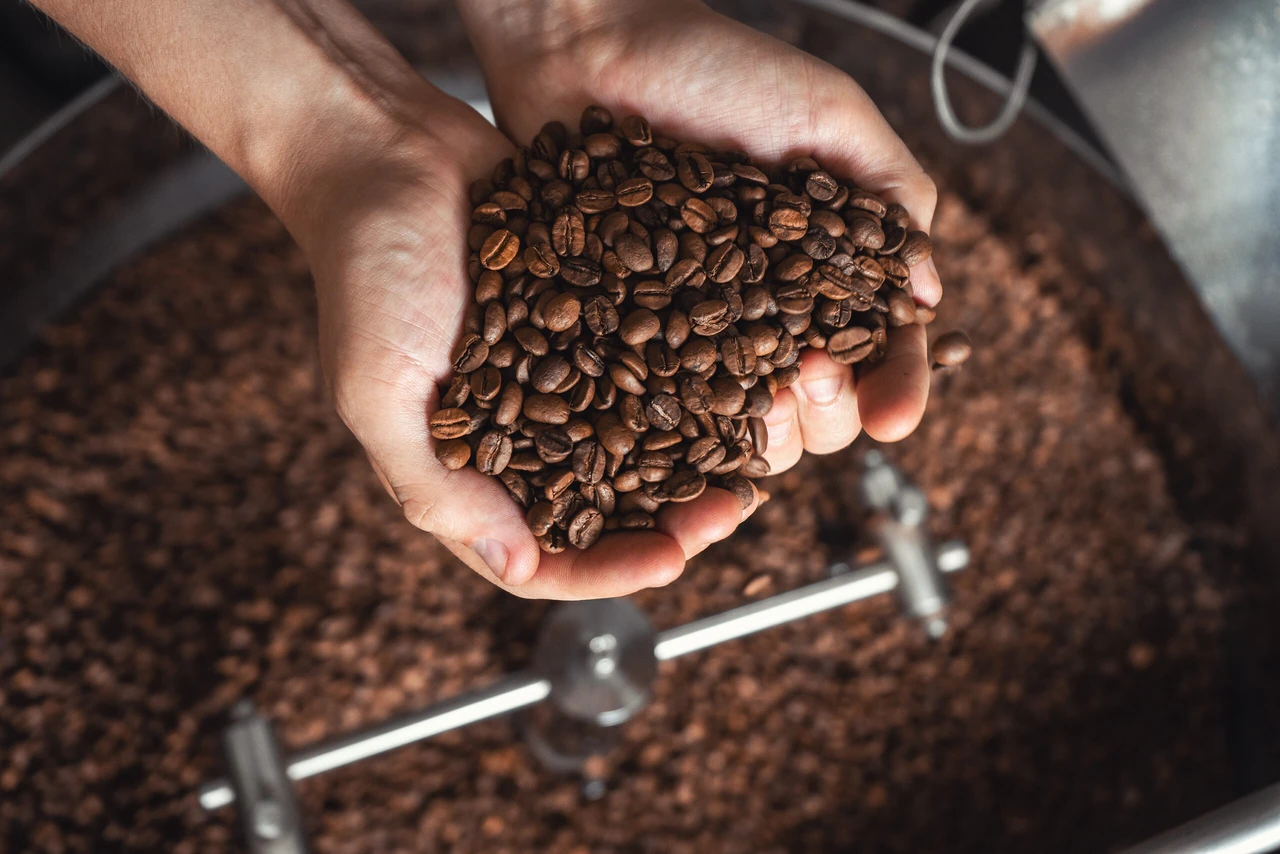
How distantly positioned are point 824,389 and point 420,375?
44cm

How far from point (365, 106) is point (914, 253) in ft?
2.29

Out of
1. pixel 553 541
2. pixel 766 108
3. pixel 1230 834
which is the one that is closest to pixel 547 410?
pixel 553 541

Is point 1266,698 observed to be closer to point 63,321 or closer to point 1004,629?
point 1004,629

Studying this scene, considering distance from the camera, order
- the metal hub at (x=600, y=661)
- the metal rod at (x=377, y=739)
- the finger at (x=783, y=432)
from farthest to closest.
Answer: the metal hub at (x=600, y=661), the metal rod at (x=377, y=739), the finger at (x=783, y=432)

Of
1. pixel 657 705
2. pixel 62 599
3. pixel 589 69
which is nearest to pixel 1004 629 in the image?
pixel 657 705

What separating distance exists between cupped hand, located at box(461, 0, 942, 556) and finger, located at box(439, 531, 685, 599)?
0.22 metres

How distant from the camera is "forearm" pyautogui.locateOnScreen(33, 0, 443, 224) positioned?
119 cm

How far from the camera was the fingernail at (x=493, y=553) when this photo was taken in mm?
992

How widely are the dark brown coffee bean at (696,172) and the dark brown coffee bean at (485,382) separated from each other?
30 centimetres

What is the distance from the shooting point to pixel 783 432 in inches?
44.7

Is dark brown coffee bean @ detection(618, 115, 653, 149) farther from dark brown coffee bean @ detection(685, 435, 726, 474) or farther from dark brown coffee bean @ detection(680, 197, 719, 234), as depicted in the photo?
dark brown coffee bean @ detection(685, 435, 726, 474)

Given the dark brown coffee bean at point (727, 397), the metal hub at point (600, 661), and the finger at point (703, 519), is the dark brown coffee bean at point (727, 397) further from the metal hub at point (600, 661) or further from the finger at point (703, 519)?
the metal hub at point (600, 661)

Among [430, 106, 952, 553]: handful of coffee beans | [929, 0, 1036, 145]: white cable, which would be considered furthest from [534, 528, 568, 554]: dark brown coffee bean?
[929, 0, 1036, 145]: white cable

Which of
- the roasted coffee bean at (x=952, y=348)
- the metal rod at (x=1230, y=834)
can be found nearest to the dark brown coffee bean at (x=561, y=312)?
the roasted coffee bean at (x=952, y=348)
